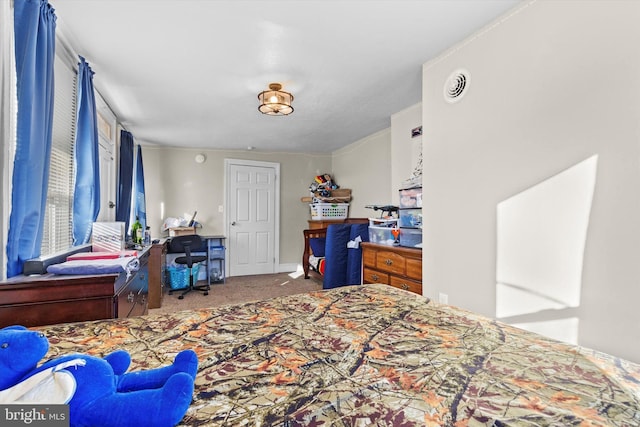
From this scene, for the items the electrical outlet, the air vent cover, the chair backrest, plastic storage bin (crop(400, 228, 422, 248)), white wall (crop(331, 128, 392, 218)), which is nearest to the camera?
the air vent cover

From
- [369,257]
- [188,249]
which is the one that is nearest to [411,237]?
[369,257]

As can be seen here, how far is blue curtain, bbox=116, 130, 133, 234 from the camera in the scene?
12.4 feet

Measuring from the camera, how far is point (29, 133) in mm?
1610

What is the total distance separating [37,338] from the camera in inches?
28.1

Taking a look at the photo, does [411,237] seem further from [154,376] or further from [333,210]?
[333,210]

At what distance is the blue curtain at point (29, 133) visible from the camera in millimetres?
1584

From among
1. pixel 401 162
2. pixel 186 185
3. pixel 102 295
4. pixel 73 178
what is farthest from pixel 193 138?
pixel 102 295

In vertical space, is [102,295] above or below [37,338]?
below

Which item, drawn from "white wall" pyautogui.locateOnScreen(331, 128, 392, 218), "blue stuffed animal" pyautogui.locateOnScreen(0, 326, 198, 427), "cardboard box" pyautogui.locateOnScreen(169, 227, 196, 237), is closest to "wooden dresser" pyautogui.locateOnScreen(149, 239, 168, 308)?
"cardboard box" pyautogui.locateOnScreen(169, 227, 196, 237)

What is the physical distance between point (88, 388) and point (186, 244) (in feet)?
12.9

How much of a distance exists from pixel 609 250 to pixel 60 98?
358 centimetres

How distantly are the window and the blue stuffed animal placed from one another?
191 centimetres

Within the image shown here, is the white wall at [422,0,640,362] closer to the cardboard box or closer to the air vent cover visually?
the air vent cover

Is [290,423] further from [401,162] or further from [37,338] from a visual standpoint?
[401,162]
